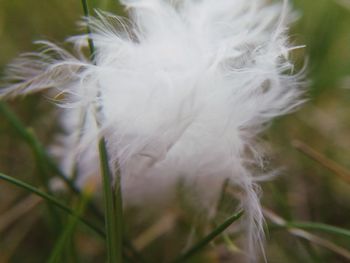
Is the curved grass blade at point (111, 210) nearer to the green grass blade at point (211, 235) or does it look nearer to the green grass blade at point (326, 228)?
the green grass blade at point (211, 235)

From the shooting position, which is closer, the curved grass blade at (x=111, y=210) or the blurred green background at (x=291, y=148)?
the curved grass blade at (x=111, y=210)

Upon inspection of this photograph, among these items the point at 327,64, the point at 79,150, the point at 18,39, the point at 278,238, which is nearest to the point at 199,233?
the point at 278,238

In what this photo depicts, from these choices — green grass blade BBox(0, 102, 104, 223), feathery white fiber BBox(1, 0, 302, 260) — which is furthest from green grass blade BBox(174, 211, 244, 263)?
green grass blade BBox(0, 102, 104, 223)

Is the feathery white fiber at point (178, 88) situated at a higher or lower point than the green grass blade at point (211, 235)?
higher

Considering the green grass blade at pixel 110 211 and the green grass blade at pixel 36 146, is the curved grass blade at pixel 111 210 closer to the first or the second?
the green grass blade at pixel 110 211

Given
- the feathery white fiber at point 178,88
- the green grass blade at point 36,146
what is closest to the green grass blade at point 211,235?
the feathery white fiber at point 178,88
